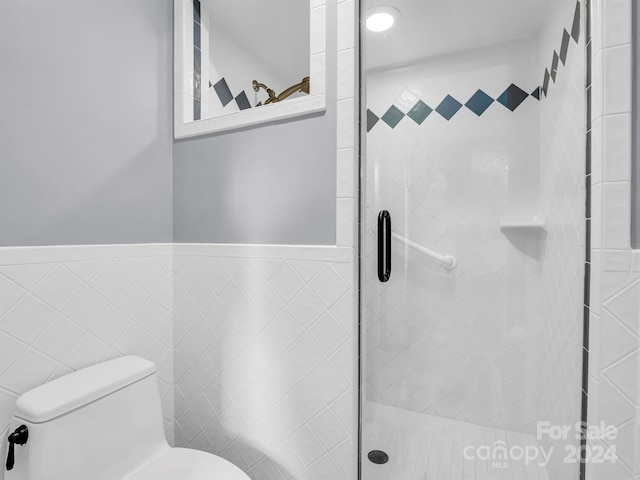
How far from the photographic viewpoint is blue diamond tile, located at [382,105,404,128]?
1396 millimetres

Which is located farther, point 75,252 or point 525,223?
point 525,223

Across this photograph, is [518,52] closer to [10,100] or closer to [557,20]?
[557,20]

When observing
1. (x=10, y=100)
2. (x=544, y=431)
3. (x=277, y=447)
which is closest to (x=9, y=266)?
(x=10, y=100)

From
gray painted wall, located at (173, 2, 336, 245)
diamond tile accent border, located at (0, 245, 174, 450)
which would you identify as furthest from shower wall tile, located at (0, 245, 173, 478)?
gray painted wall, located at (173, 2, 336, 245)

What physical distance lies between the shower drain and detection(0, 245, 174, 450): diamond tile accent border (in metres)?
0.86

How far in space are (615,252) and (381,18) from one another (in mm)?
1080

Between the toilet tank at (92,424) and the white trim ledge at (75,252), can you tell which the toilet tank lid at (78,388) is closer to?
the toilet tank at (92,424)

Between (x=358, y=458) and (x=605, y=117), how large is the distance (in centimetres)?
120

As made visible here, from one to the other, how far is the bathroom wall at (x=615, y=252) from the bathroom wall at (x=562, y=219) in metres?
0.09

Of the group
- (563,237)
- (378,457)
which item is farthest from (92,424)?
(563,237)

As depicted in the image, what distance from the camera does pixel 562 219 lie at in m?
1.13

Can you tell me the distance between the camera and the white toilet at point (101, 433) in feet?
2.84

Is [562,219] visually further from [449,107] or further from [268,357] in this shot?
[268,357]

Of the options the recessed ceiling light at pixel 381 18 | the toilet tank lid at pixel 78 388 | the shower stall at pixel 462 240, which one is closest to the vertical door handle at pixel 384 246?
the shower stall at pixel 462 240
